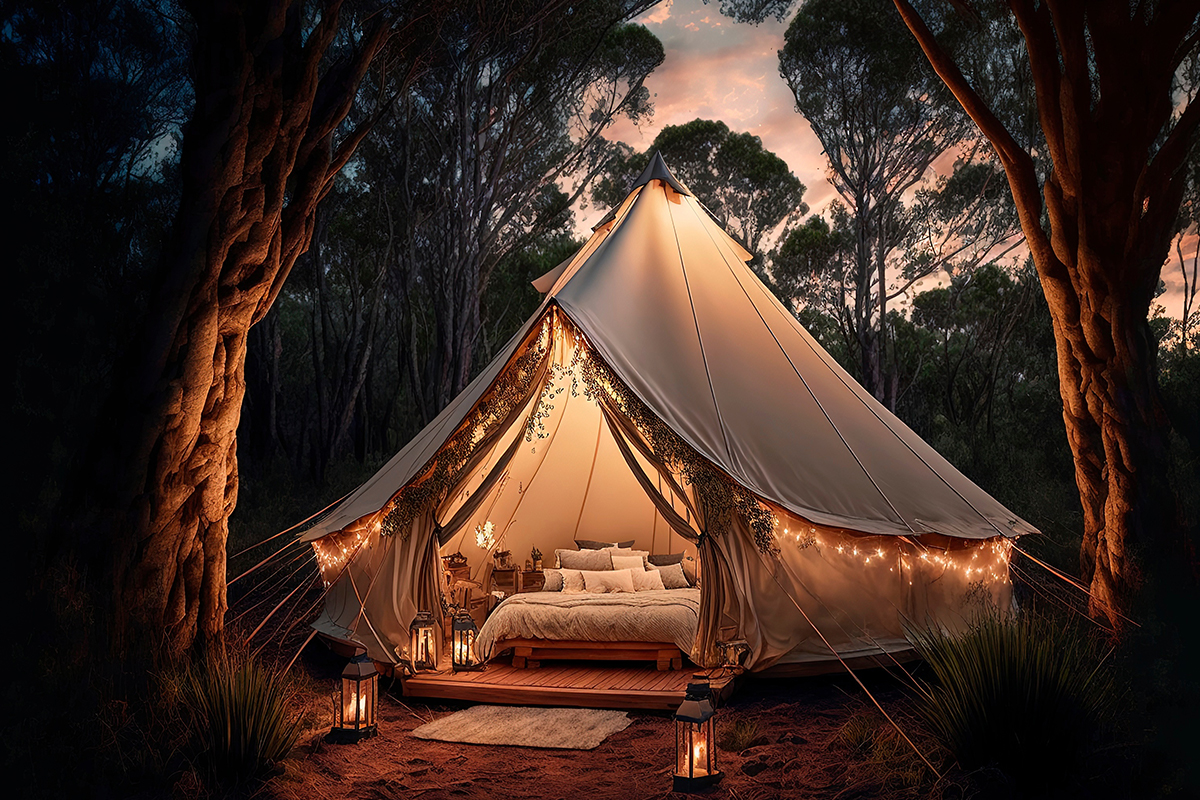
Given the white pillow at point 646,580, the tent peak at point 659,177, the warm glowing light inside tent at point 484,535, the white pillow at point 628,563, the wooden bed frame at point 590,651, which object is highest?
the tent peak at point 659,177

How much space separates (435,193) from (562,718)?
9.47m

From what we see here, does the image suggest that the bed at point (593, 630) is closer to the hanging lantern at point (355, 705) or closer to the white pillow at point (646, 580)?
the white pillow at point (646, 580)

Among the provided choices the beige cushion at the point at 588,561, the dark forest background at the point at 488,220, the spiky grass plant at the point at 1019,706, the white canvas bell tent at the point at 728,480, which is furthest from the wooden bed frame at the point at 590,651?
the dark forest background at the point at 488,220

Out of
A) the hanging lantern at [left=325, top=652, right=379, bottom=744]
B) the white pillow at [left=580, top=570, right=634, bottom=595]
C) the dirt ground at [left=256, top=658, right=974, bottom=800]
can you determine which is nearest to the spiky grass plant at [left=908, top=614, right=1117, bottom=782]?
the dirt ground at [left=256, top=658, right=974, bottom=800]

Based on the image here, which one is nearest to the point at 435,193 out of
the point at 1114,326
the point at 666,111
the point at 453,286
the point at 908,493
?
the point at 453,286

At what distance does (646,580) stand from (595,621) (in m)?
1.24

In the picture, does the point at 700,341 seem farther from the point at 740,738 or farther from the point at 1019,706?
the point at 1019,706

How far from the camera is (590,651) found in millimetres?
5691

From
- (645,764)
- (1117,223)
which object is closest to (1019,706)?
(645,764)

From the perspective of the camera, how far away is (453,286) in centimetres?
1101

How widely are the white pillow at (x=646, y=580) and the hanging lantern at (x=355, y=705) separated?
2.94m

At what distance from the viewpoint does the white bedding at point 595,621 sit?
553 centimetres

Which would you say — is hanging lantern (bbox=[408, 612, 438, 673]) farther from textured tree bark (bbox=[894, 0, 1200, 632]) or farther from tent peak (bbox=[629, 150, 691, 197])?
textured tree bark (bbox=[894, 0, 1200, 632])

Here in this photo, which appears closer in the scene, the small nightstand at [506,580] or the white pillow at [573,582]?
the white pillow at [573,582]
